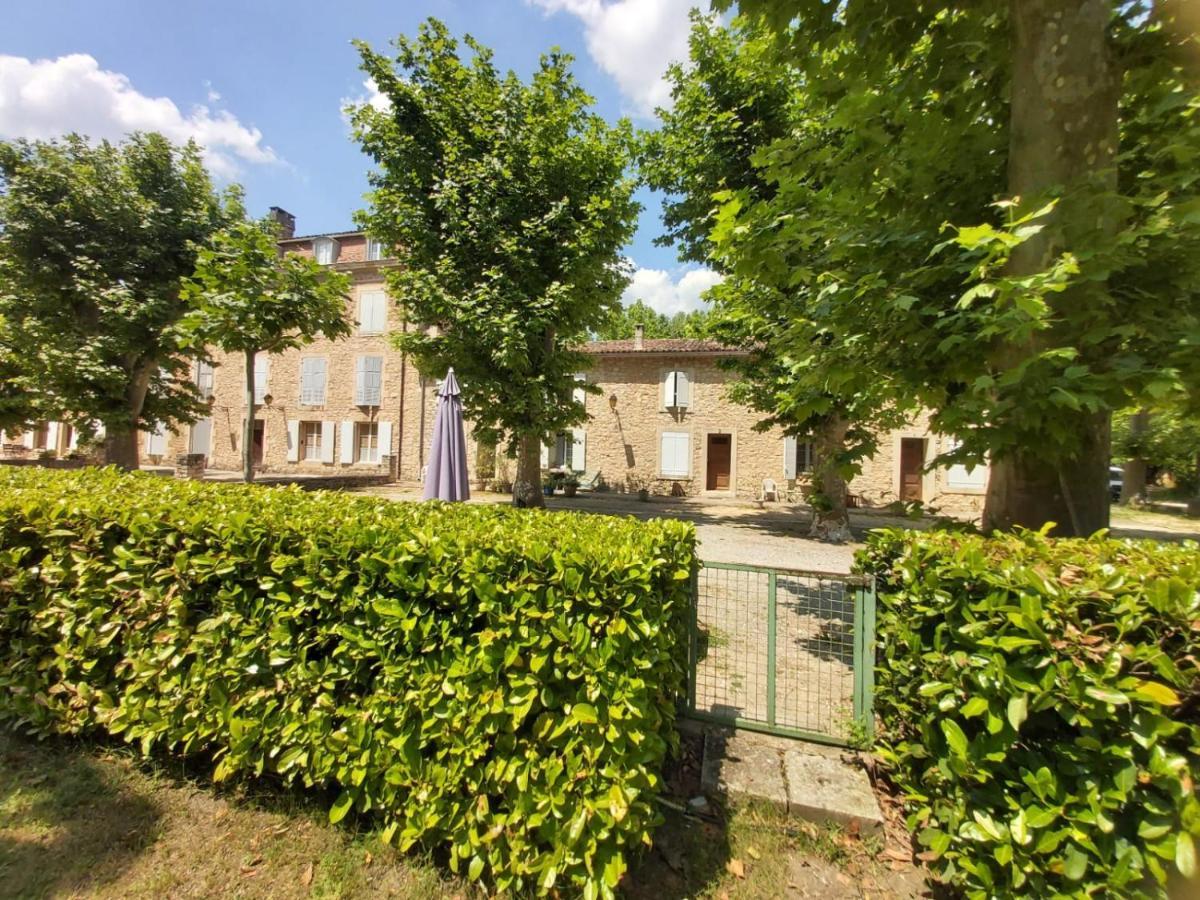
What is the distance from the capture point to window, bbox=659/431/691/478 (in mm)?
19234

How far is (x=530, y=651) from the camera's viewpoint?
2117 mm

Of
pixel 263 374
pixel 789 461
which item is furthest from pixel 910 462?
pixel 263 374

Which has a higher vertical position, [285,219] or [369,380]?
[285,219]

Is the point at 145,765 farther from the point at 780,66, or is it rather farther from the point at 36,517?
the point at 780,66

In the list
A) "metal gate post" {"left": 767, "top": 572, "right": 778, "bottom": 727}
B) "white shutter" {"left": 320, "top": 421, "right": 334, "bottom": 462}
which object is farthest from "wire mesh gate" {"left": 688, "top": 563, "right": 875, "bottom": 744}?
"white shutter" {"left": 320, "top": 421, "right": 334, "bottom": 462}

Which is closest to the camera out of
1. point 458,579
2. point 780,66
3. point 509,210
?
point 458,579

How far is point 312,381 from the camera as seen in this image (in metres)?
22.5

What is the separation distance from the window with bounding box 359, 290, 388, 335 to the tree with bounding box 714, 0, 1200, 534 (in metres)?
21.7

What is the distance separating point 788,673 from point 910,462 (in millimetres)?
16926

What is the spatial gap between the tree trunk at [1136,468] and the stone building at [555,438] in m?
5.46

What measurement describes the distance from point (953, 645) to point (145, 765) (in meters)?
4.23

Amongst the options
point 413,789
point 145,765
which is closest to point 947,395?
point 413,789

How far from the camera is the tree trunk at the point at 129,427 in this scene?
1188cm

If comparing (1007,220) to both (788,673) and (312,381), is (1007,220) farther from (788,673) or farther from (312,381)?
(312,381)
